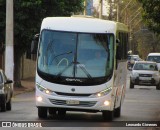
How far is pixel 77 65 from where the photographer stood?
2042 cm

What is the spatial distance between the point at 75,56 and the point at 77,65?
29cm

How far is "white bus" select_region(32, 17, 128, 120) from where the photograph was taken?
20031 millimetres

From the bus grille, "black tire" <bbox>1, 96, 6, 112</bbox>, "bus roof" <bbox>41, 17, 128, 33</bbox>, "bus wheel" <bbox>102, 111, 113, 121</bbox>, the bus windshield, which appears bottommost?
"black tire" <bbox>1, 96, 6, 112</bbox>

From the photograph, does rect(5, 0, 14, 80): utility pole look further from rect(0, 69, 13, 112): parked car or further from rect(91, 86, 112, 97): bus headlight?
rect(91, 86, 112, 97): bus headlight

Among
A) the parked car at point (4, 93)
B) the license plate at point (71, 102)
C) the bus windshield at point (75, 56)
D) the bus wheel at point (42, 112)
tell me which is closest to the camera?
the license plate at point (71, 102)

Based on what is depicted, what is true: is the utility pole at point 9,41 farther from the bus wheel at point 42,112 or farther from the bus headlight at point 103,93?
the bus headlight at point 103,93

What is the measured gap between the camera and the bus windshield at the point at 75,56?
20.3m

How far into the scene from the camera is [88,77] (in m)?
20.2

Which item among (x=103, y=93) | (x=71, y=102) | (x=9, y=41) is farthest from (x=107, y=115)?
(x=9, y=41)

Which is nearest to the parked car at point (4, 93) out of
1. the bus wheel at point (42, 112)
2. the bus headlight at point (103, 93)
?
the bus wheel at point (42, 112)

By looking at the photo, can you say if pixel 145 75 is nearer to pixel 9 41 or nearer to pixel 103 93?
pixel 9 41

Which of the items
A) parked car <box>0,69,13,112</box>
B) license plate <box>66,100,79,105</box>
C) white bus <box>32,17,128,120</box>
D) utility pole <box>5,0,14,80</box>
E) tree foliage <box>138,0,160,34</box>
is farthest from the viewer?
utility pole <box>5,0,14,80</box>

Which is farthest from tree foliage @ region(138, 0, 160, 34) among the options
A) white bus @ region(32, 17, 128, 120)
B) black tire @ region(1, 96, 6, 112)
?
black tire @ region(1, 96, 6, 112)

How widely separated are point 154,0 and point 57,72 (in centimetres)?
549
